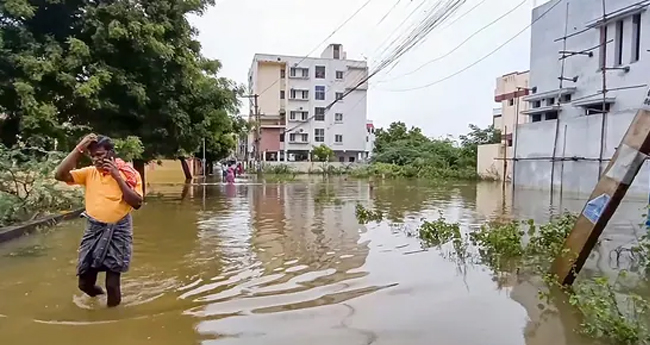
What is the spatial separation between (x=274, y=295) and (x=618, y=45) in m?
20.4

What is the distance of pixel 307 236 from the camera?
33.6 ft

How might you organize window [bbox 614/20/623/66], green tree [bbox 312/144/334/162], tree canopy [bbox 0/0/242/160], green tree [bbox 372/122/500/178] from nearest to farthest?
tree canopy [bbox 0/0/242/160], window [bbox 614/20/623/66], green tree [bbox 372/122/500/178], green tree [bbox 312/144/334/162]

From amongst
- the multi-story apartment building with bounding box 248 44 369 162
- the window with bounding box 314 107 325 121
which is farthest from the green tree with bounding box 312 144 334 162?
the window with bounding box 314 107 325 121

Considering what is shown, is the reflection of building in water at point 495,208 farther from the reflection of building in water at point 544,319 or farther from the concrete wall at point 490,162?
the concrete wall at point 490,162

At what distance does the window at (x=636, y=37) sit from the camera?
20109 mm

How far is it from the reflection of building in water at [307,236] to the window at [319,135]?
4145cm

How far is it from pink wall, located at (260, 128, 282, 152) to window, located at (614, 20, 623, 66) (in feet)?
131

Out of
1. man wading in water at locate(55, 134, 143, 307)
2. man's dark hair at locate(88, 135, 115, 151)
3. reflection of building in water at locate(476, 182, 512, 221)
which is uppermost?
man's dark hair at locate(88, 135, 115, 151)

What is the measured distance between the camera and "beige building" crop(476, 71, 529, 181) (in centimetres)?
3334

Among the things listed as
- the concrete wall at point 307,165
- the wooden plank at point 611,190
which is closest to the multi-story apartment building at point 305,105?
the concrete wall at point 307,165

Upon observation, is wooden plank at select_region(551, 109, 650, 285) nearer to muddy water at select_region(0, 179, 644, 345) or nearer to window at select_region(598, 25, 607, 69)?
muddy water at select_region(0, 179, 644, 345)

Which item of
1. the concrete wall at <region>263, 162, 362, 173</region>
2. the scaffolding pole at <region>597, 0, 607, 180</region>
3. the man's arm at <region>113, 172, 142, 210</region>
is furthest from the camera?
the concrete wall at <region>263, 162, 362, 173</region>

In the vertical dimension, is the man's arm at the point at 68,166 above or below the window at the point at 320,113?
below

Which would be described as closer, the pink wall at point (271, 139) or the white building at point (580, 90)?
the white building at point (580, 90)
